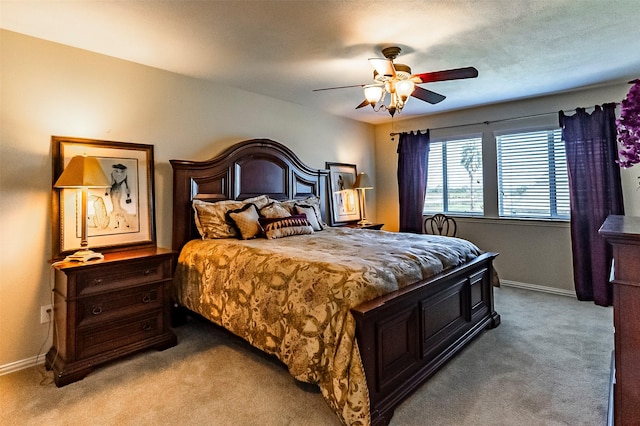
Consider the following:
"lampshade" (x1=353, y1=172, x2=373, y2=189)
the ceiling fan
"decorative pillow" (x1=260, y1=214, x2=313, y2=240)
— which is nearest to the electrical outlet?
"decorative pillow" (x1=260, y1=214, x2=313, y2=240)

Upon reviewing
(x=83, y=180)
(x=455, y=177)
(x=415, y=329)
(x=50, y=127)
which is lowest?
(x=415, y=329)

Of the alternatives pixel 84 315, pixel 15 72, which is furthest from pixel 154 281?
pixel 15 72

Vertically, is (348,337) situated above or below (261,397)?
above

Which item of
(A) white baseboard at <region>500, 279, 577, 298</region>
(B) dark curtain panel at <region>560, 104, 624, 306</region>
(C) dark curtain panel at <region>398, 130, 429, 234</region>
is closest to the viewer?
(B) dark curtain panel at <region>560, 104, 624, 306</region>

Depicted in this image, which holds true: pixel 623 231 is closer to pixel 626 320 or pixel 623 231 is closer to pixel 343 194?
pixel 626 320

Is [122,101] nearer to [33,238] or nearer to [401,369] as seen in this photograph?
[33,238]

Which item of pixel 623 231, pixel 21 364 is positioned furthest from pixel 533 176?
pixel 21 364

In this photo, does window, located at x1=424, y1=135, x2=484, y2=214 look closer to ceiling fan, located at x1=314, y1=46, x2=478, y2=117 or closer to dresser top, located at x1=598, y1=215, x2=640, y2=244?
ceiling fan, located at x1=314, y1=46, x2=478, y2=117

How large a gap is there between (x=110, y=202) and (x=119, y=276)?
75 cm

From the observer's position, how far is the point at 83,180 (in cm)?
245

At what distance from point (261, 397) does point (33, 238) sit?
2132mm

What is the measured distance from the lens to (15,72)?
8.30 feet

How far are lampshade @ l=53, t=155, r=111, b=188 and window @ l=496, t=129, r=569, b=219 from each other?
466 cm

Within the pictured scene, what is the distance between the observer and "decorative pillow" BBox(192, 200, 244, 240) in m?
3.31
